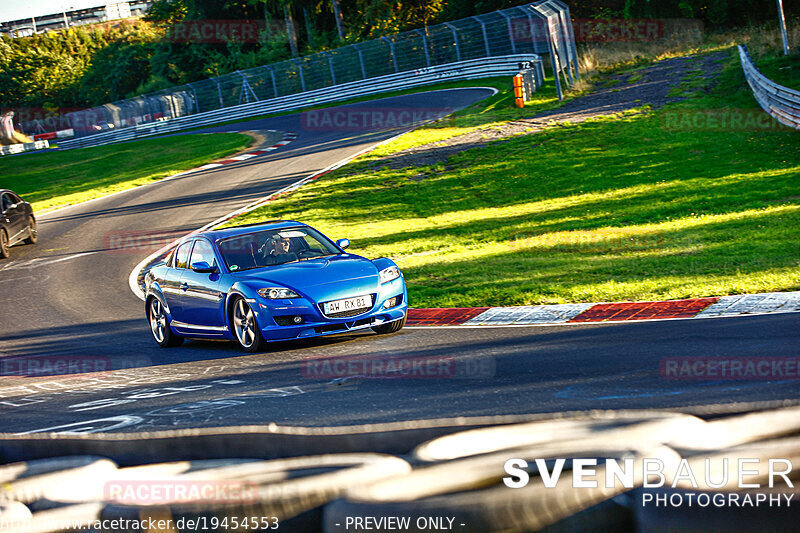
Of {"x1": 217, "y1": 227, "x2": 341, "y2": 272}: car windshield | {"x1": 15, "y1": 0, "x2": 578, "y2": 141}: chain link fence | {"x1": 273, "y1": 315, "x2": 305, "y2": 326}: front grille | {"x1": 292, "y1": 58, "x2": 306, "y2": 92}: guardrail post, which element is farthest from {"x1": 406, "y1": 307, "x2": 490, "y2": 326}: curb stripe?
{"x1": 292, "y1": 58, "x2": 306, "y2": 92}: guardrail post

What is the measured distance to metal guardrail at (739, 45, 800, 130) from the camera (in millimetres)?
22594

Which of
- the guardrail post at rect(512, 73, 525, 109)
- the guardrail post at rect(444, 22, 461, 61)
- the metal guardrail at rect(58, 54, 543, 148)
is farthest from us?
the guardrail post at rect(444, 22, 461, 61)

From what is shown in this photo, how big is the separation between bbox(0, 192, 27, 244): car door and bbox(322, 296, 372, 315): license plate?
1646 centimetres

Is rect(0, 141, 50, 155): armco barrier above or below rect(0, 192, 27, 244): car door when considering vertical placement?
above

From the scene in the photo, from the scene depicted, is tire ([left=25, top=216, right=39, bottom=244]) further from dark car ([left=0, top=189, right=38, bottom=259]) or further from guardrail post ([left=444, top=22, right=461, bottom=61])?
guardrail post ([left=444, top=22, right=461, bottom=61])

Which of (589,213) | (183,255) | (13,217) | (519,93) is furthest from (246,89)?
(183,255)

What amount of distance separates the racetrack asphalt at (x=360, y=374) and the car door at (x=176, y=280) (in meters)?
0.54

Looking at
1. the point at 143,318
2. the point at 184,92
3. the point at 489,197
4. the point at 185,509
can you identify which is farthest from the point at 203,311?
the point at 184,92

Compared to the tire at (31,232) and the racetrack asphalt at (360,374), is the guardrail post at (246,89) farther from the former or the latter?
the racetrack asphalt at (360,374)

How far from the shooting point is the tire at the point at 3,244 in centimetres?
2230

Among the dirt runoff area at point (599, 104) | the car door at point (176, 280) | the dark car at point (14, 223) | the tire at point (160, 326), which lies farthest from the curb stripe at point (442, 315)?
the dark car at point (14, 223)

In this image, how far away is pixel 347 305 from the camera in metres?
9.62

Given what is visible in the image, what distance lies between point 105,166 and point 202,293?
34034 millimetres

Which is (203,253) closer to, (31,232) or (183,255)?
(183,255)
